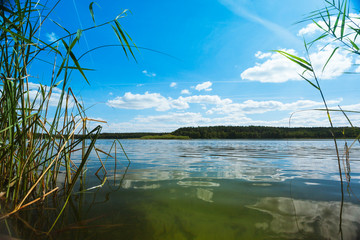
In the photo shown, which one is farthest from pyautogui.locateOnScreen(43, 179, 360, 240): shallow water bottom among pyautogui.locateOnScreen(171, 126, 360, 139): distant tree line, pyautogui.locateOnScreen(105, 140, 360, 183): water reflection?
pyautogui.locateOnScreen(171, 126, 360, 139): distant tree line

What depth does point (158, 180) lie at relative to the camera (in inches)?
130

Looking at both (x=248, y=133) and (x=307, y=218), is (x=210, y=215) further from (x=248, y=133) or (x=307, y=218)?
(x=248, y=133)

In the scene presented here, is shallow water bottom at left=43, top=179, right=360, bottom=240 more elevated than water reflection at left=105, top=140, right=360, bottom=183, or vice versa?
shallow water bottom at left=43, top=179, right=360, bottom=240

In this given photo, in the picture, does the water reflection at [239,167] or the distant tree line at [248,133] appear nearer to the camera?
the water reflection at [239,167]

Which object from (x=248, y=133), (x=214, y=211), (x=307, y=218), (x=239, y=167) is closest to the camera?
(x=307, y=218)

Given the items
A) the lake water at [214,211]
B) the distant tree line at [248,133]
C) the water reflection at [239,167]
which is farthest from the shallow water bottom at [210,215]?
the distant tree line at [248,133]

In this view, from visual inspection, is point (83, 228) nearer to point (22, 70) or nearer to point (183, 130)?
point (22, 70)

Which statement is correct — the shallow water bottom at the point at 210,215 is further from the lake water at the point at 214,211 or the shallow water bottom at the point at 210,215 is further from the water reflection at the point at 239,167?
the water reflection at the point at 239,167

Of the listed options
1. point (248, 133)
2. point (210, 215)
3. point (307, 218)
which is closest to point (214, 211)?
point (210, 215)

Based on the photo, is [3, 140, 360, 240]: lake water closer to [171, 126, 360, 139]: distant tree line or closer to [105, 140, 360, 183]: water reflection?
[105, 140, 360, 183]: water reflection

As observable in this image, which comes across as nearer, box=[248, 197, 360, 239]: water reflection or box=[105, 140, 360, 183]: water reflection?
box=[248, 197, 360, 239]: water reflection

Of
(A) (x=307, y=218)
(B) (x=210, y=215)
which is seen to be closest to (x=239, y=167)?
(A) (x=307, y=218)

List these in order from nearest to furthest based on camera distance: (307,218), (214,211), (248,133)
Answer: (307,218) < (214,211) < (248,133)

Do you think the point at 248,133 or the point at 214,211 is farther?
the point at 248,133
